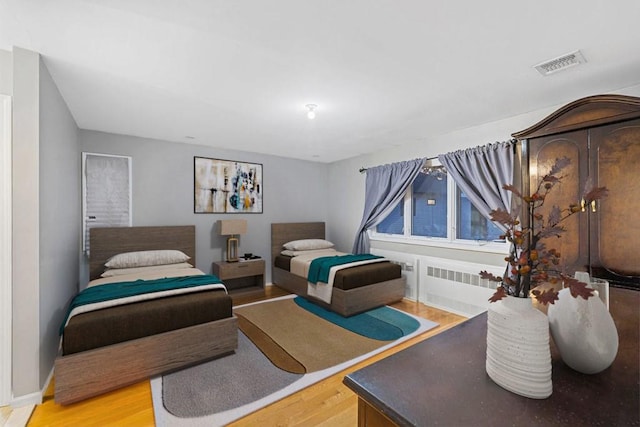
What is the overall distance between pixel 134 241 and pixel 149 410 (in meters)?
2.47

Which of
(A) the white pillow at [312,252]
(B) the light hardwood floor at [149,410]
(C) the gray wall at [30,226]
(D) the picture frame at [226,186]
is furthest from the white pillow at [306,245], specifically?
(C) the gray wall at [30,226]

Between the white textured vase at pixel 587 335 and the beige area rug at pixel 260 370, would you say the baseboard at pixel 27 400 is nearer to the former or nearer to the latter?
the beige area rug at pixel 260 370

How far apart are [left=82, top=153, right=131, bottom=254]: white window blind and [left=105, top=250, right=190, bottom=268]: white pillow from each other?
53cm

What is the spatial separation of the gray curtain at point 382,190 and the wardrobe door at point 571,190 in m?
1.79

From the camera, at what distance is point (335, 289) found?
3514 mm

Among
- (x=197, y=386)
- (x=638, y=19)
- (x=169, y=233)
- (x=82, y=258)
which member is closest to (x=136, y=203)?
(x=169, y=233)

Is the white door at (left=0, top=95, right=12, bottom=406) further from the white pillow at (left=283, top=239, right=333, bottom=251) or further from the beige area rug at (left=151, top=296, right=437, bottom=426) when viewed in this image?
the white pillow at (left=283, top=239, right=333, bottom=251)

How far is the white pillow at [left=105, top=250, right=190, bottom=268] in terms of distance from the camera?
11.0 ft

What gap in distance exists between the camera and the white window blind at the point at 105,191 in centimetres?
354

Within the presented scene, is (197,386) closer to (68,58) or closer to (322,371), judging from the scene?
(322,371)

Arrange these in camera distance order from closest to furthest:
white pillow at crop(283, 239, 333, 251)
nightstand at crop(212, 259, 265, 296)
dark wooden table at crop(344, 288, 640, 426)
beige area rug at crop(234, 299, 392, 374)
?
dark wooden table at crop(344, 288, 640, 426)
beige area rug at crop(234, 299, 392, 374)
nightstand at crop(212, 259, 265, 296)
white pillow at crop(283, 239, 333, 251)

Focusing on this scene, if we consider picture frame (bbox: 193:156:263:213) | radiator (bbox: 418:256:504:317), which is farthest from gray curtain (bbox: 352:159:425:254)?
picture frame (bbox: 193:156:263:213)

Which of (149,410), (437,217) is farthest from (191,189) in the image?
(437,217)

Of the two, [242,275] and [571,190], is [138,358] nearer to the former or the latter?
[242,275]
